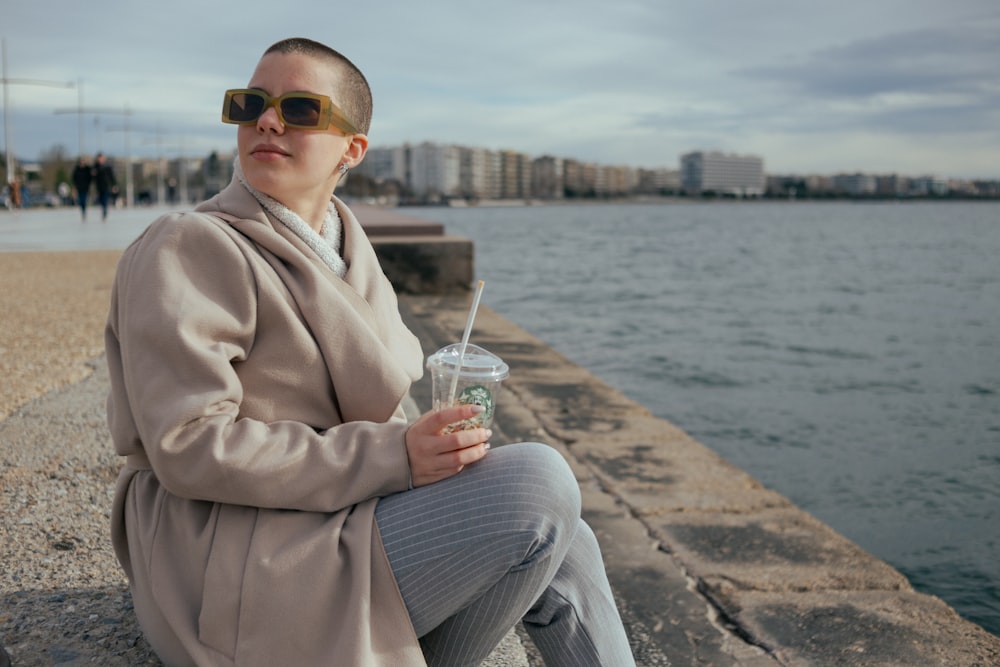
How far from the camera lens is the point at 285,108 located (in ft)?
5.61

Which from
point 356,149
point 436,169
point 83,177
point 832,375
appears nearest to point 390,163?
point 436,169

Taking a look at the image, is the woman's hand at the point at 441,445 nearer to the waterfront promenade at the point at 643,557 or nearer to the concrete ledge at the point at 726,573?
the waterfront promenade at the point at 643,557

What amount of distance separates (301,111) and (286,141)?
6cm

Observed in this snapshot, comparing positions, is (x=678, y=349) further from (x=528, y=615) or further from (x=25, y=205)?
(x=25, y=205)

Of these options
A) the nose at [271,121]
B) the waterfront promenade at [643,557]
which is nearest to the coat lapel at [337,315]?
the nose at [271,121]

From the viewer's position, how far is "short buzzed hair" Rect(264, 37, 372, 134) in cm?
176

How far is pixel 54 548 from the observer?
2.65 meters

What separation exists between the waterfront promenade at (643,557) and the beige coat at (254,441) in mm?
577

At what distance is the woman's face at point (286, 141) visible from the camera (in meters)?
1.73

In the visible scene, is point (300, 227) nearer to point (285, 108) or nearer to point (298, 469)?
point (285, 108)

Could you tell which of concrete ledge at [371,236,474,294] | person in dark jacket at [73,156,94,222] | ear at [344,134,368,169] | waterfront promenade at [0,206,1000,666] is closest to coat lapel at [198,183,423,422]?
ear at [344,134,368,169]

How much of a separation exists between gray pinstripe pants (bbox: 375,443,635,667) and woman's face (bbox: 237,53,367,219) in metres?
0.57

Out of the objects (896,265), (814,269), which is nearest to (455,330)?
(814,269)

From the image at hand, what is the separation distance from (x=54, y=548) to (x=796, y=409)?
26.5 feet
